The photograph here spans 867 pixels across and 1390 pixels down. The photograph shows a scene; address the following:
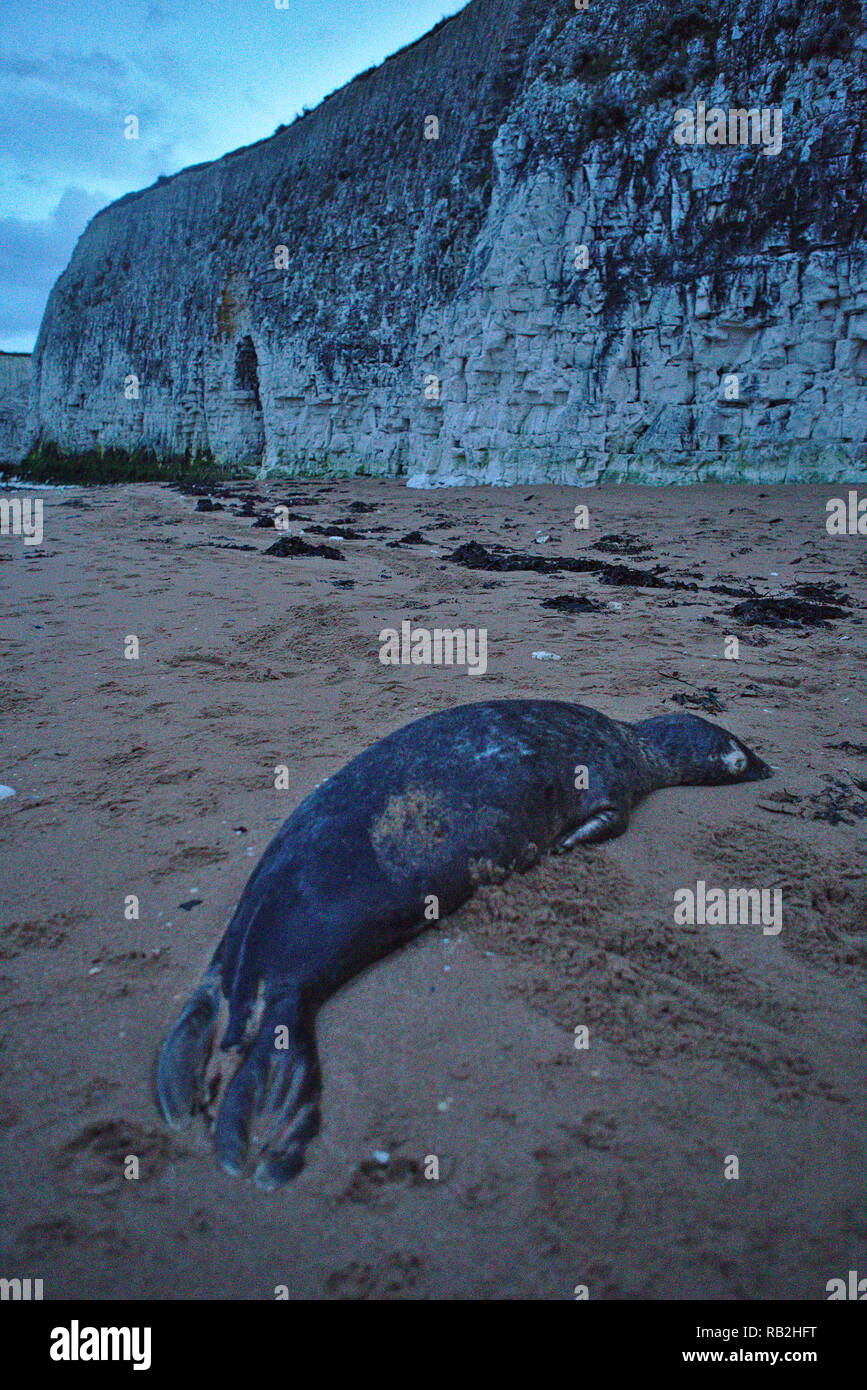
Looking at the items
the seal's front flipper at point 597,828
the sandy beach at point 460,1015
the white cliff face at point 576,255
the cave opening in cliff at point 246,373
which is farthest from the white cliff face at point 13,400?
the seal's front flipper at point 597,828

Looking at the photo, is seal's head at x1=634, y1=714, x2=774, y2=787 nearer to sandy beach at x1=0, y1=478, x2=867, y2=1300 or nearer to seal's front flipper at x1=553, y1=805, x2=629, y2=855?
sandy beach at x1=0, y1=478, x2=867, y2=1300

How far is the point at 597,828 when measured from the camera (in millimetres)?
2701

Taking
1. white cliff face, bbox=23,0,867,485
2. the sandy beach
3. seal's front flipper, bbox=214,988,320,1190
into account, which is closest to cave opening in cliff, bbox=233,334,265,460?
white cliff face, bbox=23,0,867,485

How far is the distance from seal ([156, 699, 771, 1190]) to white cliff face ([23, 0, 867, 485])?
357 inches

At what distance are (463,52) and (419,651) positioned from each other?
1711 cm

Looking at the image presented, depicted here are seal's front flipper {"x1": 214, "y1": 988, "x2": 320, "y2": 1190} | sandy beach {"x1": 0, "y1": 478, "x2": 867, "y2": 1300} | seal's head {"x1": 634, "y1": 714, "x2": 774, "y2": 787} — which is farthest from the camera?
seal's head {"x1": 634, "y1": 714, "x2": 774, "y2": 787}

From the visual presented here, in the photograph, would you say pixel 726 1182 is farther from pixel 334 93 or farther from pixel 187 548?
pixel 334 93

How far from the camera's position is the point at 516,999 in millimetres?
2020

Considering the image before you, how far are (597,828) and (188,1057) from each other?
1496 mm

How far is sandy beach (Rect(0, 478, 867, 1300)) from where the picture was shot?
4.75 feet

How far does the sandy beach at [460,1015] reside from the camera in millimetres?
1449

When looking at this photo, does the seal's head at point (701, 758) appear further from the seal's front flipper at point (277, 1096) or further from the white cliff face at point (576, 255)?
the white cliff face at point (576, 255)

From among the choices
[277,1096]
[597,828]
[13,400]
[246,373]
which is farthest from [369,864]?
[13,400]

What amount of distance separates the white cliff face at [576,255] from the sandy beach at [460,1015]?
7644mm
